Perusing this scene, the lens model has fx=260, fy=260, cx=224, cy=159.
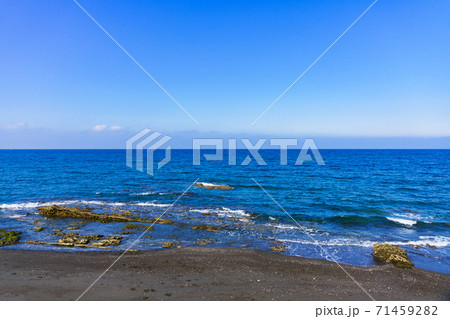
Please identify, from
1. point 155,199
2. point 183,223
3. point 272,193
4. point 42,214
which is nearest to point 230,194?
point 272,193

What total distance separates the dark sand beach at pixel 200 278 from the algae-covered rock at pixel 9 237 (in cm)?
187

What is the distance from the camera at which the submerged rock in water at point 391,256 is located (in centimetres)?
1265

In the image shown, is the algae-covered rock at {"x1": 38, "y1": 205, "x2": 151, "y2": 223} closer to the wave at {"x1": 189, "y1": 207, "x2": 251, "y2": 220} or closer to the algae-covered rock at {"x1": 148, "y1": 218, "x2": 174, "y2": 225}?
the algae-covered rock at {"x1": 148, "y1": 218, "x2": 174, "y2": 225}

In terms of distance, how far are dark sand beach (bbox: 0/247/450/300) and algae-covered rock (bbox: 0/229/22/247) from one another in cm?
187

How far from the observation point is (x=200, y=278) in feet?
34.4

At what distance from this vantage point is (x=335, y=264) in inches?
493

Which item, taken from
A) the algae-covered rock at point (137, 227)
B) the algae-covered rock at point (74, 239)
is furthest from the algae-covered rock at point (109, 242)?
the algae-covered rock at point (137, 227)

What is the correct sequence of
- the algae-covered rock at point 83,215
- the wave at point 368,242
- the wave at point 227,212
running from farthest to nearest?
the wave at point 227,212, the algae-covered rock at point 83,215, the wave at point 368,242

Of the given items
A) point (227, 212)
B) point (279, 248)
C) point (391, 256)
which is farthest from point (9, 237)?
point (391, 256)

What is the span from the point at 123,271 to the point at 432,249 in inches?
662

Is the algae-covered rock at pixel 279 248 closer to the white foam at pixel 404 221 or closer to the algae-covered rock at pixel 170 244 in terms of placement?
the algae-covered rock at pixel 170 244

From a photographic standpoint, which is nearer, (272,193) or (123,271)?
(123,271)

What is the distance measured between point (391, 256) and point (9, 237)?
70.1 feet
